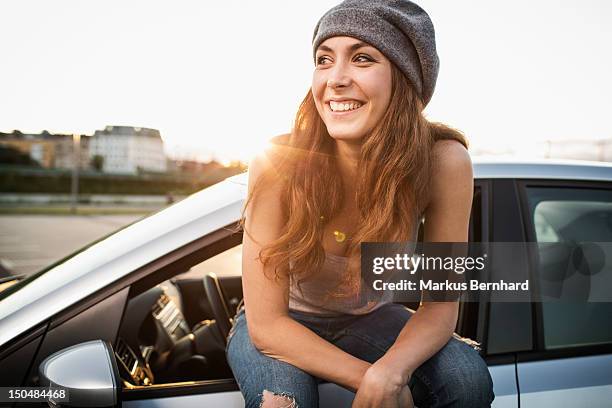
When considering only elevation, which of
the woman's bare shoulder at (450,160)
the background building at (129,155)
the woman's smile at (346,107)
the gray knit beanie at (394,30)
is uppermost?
the gray knit beanie at (394,30)

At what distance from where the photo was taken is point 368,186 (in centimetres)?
171

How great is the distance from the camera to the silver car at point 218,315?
59.7 inches

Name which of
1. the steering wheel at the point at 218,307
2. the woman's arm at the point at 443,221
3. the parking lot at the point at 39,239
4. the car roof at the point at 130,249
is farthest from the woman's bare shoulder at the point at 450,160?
the parking lot at the point at 39,239

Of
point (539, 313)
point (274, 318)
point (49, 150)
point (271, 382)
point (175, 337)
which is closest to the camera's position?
point (271, 382)

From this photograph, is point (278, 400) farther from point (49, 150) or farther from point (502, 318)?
point (49, 150)

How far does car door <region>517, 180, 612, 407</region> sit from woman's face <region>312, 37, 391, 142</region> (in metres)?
0.61

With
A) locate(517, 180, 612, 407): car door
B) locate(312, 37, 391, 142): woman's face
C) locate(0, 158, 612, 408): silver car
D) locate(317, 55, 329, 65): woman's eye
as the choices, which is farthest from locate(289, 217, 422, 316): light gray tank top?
locate(317, 55, 329, 65): woman's eye

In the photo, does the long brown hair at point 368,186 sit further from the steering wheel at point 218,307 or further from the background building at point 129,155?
the background building at point 129,155

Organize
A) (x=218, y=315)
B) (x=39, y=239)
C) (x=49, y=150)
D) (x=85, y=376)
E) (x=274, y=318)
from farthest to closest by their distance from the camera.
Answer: (x=49, y=150), (x=39, y=239), (x=218, y=315), (x=274, y=318), (x=85, y=376)

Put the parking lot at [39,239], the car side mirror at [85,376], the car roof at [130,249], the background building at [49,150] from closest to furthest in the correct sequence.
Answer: the car side mirror at [85,376] < the car roof at [130,249] < the parking lot at [39,239] < the background building at [49,150]

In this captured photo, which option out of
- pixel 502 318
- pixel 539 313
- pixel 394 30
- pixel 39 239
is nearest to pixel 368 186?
pixel 394 30

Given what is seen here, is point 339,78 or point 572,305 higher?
point 339,78

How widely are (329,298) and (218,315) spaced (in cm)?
64

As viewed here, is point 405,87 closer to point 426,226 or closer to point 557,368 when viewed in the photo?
point 426,226
